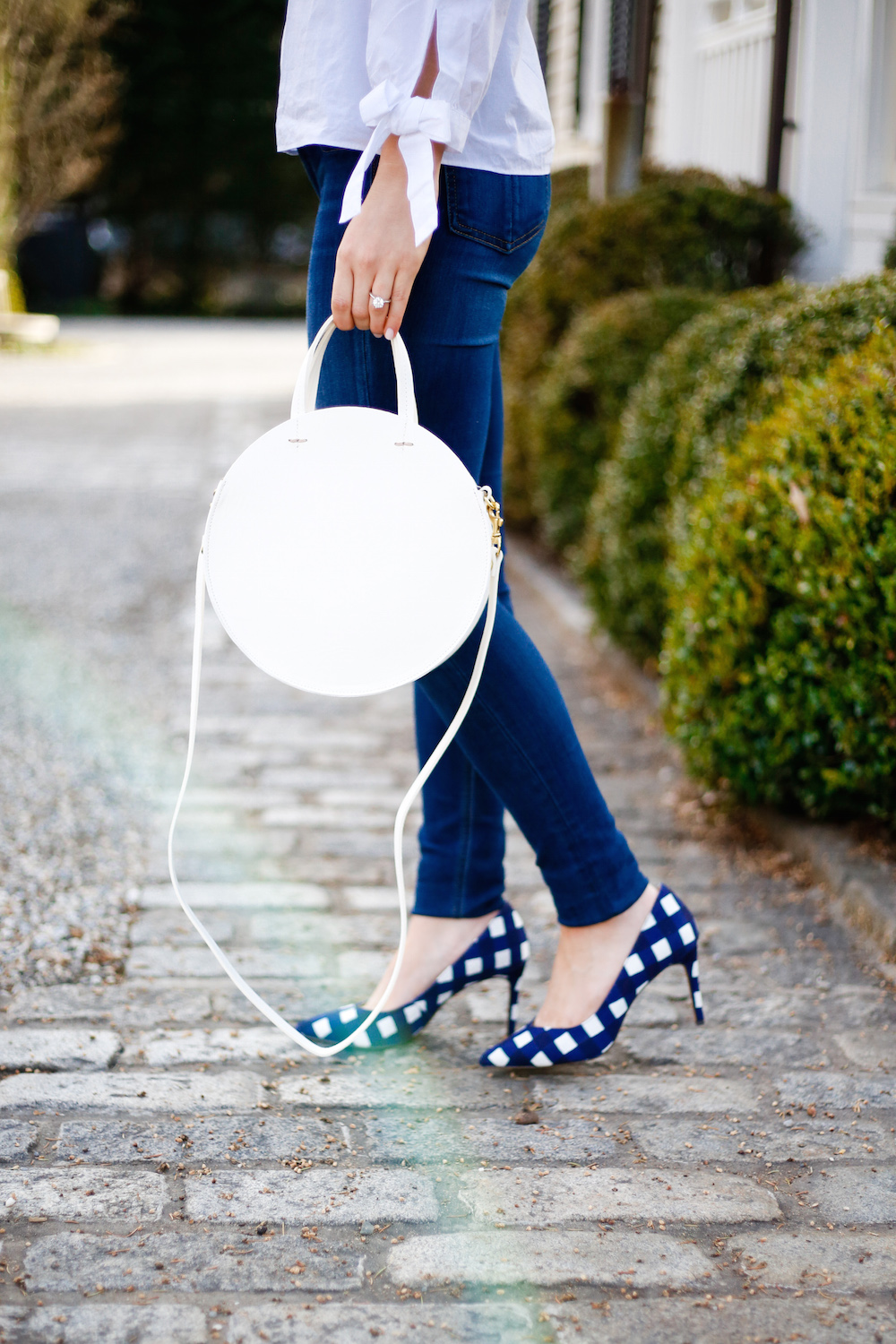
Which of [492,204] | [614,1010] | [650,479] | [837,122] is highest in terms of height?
[837,122]

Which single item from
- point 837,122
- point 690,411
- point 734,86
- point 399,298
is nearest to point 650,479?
point 690,411

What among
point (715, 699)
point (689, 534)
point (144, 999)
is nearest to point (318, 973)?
point (144, 999)

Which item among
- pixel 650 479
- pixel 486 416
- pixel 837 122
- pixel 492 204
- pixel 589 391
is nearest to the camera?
pixel 492 204

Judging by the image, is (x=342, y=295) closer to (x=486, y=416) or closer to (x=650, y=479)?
(x=486, y=416)

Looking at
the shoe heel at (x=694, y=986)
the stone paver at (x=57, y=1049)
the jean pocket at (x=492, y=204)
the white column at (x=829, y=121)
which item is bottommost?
the stone paver at (x=57, y=1049)

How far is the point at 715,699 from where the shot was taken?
310 centimetres

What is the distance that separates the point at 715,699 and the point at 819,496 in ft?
1.92

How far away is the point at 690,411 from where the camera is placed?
12.8ft

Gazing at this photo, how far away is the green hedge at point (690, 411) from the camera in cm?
341

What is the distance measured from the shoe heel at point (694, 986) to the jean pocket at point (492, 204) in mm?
1147

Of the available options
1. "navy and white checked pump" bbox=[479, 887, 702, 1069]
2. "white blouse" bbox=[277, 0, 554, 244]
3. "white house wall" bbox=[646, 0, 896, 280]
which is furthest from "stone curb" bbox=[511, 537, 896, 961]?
"white house wall" bbox=[646, 0, 896, 280]

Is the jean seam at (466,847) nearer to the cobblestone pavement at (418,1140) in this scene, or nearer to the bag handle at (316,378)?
the cobblestone pavement at (418,1140)

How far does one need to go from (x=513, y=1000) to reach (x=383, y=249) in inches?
47.8

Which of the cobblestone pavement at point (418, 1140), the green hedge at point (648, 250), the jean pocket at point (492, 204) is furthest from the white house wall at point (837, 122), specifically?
the jean pocket at point (492, 204)
